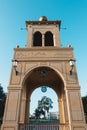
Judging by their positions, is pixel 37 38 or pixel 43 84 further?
pixel 37 38

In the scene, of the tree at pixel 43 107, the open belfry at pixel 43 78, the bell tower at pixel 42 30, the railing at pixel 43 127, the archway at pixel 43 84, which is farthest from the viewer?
the tree at pixel 43 107

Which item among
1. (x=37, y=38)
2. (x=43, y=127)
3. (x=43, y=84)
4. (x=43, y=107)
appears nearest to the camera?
(x=43, y=127)

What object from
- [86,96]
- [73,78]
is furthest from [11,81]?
[86,96]

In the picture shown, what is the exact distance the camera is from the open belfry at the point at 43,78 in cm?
877

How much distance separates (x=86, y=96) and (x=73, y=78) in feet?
65.6

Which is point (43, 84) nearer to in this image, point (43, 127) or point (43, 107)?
point (43, 127)

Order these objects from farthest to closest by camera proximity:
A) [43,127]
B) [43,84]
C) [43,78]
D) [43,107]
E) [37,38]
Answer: [43,107] < [37,38] < [43,84] < [43,78] < [43,127]

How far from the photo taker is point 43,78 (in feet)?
44.3

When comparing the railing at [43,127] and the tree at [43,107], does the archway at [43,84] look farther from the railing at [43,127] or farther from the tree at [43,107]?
the tree at [43,107]

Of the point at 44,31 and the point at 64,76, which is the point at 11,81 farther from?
the point at 44,31

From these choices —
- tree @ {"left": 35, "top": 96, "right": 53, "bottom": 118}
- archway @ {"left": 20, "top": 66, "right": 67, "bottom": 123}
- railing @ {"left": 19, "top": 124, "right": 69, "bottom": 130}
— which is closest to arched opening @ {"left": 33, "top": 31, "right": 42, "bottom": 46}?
archway @ {"left": 20, "top": 66, "right": 67, "bottom": 123}

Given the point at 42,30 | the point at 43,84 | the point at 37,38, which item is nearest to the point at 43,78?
the point at 43,84

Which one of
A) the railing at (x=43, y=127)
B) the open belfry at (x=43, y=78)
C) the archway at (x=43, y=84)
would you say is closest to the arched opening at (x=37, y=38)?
Answer: the open belfry at (x=43, y=78)

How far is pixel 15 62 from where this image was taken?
10.2 m
